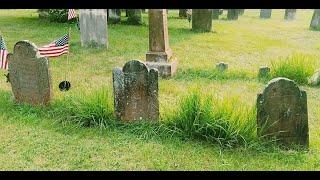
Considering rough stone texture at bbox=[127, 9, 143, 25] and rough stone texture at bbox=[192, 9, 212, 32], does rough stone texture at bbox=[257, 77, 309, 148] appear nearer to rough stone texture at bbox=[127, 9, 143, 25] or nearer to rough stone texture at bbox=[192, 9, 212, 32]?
rough stone texture at bbox=[192, 9, 212, 32]

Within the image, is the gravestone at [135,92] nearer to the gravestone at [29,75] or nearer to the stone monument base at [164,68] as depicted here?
the gravestone at [29,75]

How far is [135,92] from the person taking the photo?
5.90m

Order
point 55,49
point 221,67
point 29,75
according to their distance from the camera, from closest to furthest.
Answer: point 29,75
point 55,49
point 221,67

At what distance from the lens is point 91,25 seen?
1093 cm

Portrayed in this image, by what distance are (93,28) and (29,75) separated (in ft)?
15.2

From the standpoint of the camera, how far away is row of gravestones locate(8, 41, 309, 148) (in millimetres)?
5117

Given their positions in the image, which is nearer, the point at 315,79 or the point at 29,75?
the point at 29,75

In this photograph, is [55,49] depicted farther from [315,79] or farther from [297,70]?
[315,79]

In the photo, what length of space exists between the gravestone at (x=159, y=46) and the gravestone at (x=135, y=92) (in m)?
2.74

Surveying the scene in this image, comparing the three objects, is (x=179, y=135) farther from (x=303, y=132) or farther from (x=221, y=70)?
(x=221, y=70)

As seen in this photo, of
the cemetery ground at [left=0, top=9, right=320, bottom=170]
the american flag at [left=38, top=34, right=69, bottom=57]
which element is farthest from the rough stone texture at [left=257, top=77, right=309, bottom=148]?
the american flag at [left=38, top=34, right=69, bottom=57]

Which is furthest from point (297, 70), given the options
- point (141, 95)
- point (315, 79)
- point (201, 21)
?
point (201, 21)

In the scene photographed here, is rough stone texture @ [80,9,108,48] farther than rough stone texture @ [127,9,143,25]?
No
